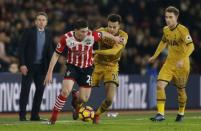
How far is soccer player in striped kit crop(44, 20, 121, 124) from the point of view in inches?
617

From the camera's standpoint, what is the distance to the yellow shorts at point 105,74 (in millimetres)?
17016

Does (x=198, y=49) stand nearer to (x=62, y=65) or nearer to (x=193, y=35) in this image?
(x=193, y=35)

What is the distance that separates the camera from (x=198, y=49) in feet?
97.9

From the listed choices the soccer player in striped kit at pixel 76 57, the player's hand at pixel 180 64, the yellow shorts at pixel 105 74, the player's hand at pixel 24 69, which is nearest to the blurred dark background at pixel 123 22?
the player's hand at pixel 24 69

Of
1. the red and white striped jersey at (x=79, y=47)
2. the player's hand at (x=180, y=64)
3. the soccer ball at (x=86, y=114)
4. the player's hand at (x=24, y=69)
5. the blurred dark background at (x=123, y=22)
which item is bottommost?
the soccer ball at (x=86, y=114)

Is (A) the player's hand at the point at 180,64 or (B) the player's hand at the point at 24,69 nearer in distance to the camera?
(A) the player's hand at the point at 180,64

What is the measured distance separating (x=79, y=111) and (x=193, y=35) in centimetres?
1427

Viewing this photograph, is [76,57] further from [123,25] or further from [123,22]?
[123,22]

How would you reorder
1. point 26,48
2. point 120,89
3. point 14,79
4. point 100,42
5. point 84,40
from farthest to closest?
point 120,89, point 14,79, point 26,48, point 100,42, point 84,40

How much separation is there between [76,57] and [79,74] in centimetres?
43

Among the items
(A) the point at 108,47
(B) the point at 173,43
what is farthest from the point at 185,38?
(A) the point at 108,47

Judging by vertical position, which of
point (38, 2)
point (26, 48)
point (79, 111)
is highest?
point (38, 2)

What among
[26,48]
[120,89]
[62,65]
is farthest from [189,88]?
[26,48]

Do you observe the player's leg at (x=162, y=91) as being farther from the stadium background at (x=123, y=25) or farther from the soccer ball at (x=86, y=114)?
the stadium background at (x=123, y=25)
